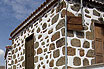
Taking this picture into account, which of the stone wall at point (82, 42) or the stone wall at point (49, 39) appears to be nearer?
the stone wall at point (82, 42)

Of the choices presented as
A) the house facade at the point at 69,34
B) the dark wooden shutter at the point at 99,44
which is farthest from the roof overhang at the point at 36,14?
the dark wooden shutter at the point at 99,44

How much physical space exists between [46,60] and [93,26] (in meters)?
1.56

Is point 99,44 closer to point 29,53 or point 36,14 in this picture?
point 36,14

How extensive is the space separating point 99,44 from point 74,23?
90cm

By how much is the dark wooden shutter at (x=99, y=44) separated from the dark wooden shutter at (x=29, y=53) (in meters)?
2.31

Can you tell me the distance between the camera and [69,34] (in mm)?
4441

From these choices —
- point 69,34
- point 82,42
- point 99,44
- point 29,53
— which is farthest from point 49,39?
point 29,53

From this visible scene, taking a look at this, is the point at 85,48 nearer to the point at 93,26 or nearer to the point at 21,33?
the point at 93,26

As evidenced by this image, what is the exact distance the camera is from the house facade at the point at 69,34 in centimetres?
445

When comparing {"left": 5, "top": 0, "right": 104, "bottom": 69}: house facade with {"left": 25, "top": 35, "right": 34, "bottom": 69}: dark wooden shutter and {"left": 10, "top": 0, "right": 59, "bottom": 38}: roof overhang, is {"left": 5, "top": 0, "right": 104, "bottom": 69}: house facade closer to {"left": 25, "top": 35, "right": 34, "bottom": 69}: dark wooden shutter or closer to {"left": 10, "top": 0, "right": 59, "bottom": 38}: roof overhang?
{"left": 10, "top": 0, "right": 59, "bottom": 38}: roof overhang

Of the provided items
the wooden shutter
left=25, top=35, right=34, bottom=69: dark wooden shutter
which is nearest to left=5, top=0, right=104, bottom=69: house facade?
the wooden shutter

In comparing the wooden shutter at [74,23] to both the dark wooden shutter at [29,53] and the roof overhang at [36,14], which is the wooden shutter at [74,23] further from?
the dark wooden shutter at [29,53]

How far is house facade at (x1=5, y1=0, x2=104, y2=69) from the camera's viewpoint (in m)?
4.45

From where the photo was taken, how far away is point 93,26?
15.8 feet
